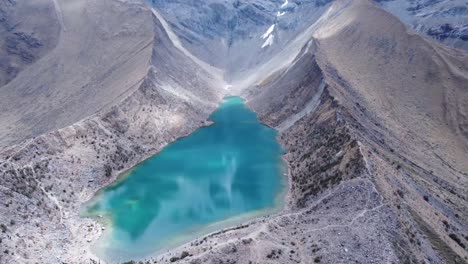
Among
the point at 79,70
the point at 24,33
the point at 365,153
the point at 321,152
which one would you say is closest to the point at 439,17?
the point at 321,152

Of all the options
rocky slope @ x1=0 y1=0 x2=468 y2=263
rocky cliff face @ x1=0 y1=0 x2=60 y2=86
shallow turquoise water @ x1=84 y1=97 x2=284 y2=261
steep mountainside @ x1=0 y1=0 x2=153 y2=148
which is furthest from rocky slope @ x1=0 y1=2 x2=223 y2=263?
rocky cliff face @ x1=0 y1=0 x2=60 y2=86

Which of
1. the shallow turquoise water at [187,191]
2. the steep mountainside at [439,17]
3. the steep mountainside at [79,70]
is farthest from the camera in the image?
the steep mountainside at [439,17]

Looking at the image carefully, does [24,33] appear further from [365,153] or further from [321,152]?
[365,153]

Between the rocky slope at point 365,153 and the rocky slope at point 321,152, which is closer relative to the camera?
the rocky slope at point 365,153

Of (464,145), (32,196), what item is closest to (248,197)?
(32,196)

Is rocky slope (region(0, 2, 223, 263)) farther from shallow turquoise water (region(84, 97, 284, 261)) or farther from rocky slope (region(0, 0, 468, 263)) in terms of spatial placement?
shallow turquoise water (region(84, 97, 284, 261))

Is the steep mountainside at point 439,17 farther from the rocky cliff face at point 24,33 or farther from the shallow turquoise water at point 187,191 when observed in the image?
the rocky cliff face at point 24,33

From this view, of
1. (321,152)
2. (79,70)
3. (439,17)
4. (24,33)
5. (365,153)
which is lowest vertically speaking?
(365,153)

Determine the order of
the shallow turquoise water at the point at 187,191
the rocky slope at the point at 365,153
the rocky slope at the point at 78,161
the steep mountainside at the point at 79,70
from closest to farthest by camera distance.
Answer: the rocky slope at the point at 365,153, the rocky slope at the point at 78,161, the shallow turquoise water at the point at 187,191, the steep mountainside at the point at 79,70

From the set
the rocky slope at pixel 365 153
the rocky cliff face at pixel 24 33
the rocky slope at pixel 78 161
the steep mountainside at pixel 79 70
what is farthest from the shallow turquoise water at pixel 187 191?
the rocky cliff face at pixel 24 33
